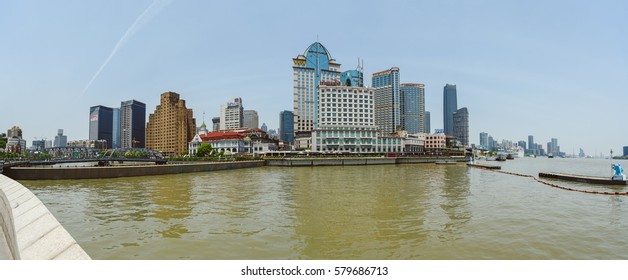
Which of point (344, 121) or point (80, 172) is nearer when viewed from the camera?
point (80, 172)

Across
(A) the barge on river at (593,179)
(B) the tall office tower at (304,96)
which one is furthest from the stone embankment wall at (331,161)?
(B) the tall office tower at (304,96)

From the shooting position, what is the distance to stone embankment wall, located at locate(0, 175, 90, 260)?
206 inches

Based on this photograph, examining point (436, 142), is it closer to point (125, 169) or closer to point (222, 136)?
point (222, 136)

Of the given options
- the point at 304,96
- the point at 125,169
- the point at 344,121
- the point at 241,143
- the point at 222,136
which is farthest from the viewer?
the point at 304,96

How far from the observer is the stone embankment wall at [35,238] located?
5.23m

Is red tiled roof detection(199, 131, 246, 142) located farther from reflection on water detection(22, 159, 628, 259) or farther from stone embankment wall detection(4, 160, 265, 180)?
reflection on water detection(22, 159, 628, 259)

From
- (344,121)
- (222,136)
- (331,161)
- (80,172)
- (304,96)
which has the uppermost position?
(304,96)

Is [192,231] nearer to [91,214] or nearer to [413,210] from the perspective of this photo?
[91,214]

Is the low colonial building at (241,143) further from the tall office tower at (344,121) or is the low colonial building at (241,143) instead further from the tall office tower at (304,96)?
the tall office tower at (304,96)

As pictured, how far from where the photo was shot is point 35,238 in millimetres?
5664

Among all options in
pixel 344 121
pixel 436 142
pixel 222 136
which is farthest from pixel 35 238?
pixel 436 142

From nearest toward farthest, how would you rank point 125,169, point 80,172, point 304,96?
point 80,172 < point 125,169 < point 304,96

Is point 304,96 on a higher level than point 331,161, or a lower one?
higher
